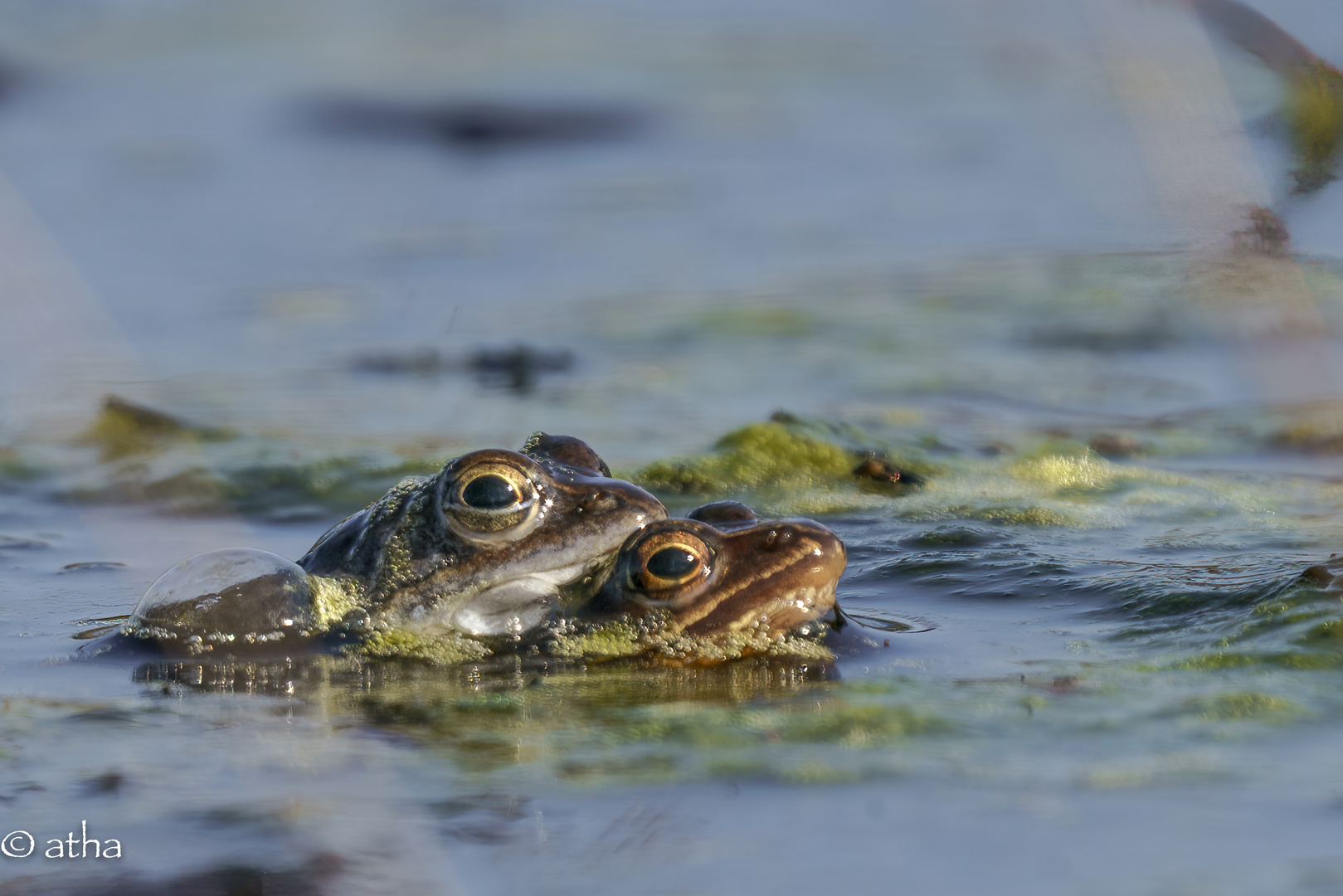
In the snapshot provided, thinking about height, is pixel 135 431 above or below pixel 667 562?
above

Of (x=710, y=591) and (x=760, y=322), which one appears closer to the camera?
(x=710, y=591)

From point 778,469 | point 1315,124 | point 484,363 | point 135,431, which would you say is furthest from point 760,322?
point 1315,124

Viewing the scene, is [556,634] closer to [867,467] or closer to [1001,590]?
[1001,590]

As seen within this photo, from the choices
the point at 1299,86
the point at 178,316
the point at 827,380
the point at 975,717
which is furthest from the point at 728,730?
the point at 178,316

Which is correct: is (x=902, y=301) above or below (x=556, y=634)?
above

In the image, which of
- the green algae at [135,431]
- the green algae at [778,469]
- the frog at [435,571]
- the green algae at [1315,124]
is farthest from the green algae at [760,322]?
the green algae at [1315,124]

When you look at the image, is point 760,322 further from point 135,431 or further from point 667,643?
point 667,643
